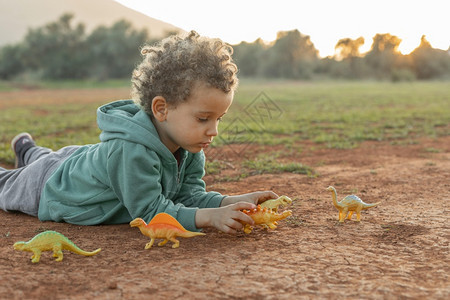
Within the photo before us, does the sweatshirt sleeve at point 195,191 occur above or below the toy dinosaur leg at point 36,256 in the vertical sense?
above

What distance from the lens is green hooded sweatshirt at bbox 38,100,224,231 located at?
301 centimetres

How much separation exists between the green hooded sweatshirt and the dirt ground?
134 millimetres

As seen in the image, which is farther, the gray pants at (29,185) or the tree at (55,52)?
the tree at (55,52)

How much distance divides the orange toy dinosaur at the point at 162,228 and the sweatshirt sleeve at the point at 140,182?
0.22 metres

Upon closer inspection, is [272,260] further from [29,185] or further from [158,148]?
[29,185]

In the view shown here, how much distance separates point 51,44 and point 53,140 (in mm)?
35641

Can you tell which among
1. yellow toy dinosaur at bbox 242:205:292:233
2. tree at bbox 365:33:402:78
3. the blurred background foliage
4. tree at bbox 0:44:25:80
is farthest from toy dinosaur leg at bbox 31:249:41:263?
tree at bbox 365:33:402:78

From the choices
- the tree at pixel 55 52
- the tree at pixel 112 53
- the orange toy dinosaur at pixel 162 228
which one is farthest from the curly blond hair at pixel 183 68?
the tree at pixel 55 52

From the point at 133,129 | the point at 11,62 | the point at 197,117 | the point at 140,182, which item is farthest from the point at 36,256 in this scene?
the point at 11,62

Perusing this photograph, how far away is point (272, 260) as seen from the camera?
258 cm

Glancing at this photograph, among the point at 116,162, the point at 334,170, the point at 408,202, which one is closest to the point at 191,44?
the point at 116,162

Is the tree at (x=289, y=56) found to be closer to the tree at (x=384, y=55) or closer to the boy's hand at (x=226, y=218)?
the tree at (x=384, y=55)

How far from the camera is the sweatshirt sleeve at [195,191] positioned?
3482mm

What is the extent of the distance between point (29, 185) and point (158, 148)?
1.27 m
